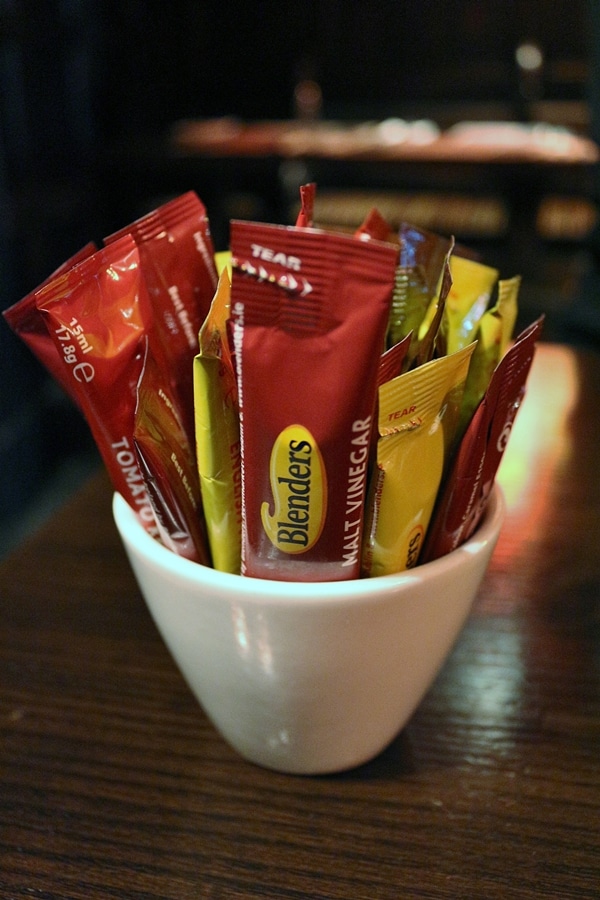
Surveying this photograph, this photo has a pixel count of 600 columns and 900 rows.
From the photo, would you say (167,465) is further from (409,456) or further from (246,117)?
(246,117)

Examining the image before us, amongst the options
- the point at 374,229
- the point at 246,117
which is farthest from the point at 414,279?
the point at 246,117

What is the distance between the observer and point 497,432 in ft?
1.02

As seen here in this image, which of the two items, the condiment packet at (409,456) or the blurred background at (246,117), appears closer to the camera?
the condiment packet at (409,456)

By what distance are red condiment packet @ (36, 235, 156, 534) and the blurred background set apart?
4.58ft

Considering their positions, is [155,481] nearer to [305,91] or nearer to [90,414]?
[90,414]

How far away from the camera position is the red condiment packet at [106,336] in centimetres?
28

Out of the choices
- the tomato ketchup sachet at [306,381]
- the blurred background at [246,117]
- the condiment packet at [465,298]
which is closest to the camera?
the tomato ketchup sachet at [306,381]

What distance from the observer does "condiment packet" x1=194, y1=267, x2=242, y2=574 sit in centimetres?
27

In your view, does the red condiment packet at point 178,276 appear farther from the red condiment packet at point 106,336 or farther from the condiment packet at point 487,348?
the condiment packet at point 487,348

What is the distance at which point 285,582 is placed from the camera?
0.28m

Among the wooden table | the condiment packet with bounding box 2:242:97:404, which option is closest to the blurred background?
the wooden table

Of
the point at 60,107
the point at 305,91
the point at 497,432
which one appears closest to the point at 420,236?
the point at 497,432

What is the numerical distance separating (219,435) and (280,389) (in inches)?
1.5

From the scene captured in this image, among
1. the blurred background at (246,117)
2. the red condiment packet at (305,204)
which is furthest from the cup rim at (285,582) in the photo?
the blurred background at (246,117)
